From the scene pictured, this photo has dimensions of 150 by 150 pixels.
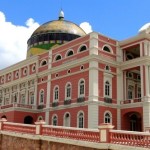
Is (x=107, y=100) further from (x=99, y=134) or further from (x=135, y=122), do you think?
(x=99, y=134)

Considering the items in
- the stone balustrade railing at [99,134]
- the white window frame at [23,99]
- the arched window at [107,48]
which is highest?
the arched window at [107,48]

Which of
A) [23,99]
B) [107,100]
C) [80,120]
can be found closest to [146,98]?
[107,100]

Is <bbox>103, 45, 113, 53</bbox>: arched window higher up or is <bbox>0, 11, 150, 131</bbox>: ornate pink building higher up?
<bbox>103, 45, 113, 53</bbox>: arched window

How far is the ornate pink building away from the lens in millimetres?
26875

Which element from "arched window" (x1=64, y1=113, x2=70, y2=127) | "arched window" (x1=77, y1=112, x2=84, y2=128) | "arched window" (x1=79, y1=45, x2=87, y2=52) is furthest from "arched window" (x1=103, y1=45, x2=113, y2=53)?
"arched window" (x1=64, y1=113, x2=70, y2=127)

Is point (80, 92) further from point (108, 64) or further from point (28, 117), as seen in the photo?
point (28, 117)

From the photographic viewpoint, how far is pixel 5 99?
38750mm

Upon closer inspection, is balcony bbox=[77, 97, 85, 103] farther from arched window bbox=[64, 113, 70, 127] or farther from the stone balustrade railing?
the stone balustrade railing

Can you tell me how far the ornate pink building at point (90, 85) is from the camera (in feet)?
88.2

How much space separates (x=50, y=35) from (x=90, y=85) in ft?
48.4

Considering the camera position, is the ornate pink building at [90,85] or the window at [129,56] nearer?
the ornate pink building at [90,85]

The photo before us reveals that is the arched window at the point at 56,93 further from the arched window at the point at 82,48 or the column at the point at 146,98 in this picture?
the column at the point at 146,98

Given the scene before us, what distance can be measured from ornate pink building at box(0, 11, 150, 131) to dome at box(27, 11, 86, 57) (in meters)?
4.60

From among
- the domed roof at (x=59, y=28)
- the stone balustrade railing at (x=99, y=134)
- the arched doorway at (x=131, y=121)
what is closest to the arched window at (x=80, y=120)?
the arched doorway at (x=131, y=121)
